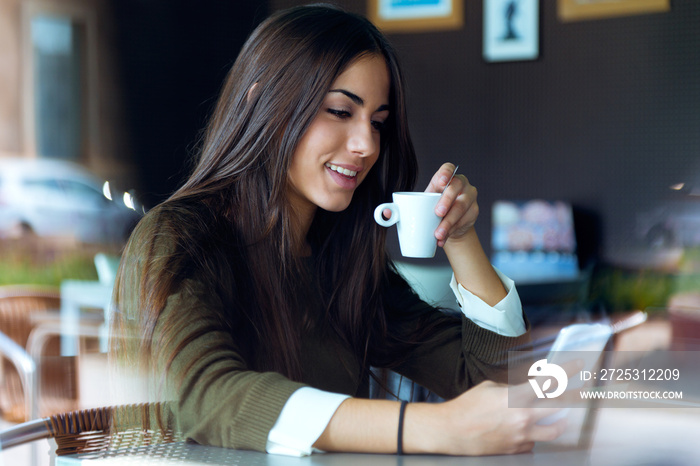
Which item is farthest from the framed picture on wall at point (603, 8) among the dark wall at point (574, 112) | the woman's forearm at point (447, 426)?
the woman's forearm at point (447, 426)

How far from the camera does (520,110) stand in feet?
6.82

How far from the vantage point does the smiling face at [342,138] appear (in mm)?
786

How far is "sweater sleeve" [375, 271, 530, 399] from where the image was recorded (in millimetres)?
783

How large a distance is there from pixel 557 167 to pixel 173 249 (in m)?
1.59

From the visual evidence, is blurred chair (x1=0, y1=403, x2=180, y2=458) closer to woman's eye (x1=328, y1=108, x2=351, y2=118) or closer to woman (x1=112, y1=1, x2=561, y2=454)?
woman (x1=112, y1=1, x2=561, y2=454)

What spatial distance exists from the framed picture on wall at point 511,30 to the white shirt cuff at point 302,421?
1734mm

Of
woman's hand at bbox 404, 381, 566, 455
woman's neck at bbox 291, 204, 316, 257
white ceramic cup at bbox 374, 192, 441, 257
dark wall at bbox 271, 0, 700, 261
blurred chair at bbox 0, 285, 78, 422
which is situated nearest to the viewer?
woman's hand at bbox 404, 381, 566, 455

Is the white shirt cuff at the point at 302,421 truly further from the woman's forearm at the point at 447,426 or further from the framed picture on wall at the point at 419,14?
the framed picture on wall at the point at 419,14

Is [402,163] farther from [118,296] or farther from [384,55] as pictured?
[118,296]

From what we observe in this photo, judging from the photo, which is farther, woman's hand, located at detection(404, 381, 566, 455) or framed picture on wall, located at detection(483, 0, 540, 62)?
framed picture on wall, located at detection(483, 0, 540, 62)

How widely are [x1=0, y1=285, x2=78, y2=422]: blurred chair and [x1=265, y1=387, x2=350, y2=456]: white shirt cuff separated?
1.64 meters

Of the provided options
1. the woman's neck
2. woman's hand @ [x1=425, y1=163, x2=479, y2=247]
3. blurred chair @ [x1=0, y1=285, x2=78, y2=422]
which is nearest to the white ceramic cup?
woman's hand @ [x1=425, y1=163, x2=479, y2=247]

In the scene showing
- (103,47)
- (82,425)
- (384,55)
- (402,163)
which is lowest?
(82,425)

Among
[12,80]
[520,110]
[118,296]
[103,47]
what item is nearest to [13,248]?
Answer: [12,80]
